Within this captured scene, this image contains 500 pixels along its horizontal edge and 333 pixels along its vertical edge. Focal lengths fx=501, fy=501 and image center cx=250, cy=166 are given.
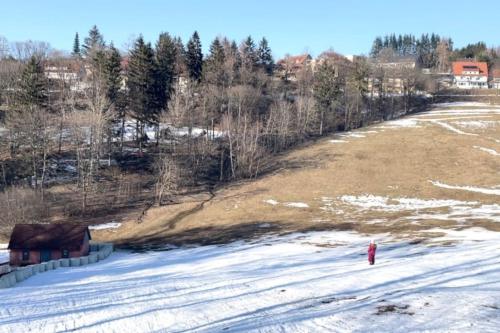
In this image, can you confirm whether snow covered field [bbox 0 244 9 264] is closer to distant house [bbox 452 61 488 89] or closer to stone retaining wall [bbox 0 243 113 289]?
stone retaining wall [bbox 0 243 113 289]

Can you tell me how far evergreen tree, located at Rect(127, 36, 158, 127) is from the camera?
237 feet

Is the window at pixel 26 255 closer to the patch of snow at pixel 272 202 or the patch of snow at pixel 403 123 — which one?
the patch of snow at pixel 272 202

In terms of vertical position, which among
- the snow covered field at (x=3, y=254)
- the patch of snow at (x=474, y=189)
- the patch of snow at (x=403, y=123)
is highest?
the patch of snow at (x=403, y=123)

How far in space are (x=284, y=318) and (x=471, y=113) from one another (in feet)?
300

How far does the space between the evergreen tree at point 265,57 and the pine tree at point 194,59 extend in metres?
19.6

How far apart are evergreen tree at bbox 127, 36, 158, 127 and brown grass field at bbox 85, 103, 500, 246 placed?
67.4 ft

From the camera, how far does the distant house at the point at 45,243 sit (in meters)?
39.2

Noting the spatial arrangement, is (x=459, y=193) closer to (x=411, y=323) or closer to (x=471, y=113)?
(x=411, y=323)

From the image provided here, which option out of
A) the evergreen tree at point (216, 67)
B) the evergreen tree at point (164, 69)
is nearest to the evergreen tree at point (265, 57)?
the evergreen tree at point (216, 67)

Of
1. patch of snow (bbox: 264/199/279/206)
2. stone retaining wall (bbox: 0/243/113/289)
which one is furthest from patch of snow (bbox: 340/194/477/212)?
stone retaining wall (bbox: 0/243/113/289)

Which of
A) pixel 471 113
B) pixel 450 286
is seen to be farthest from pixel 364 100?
pixel 450 286

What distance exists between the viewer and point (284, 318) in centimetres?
1622

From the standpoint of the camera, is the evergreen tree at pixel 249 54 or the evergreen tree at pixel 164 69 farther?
the evergreen tree at pixel 249 54

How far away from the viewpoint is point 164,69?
271 ft
